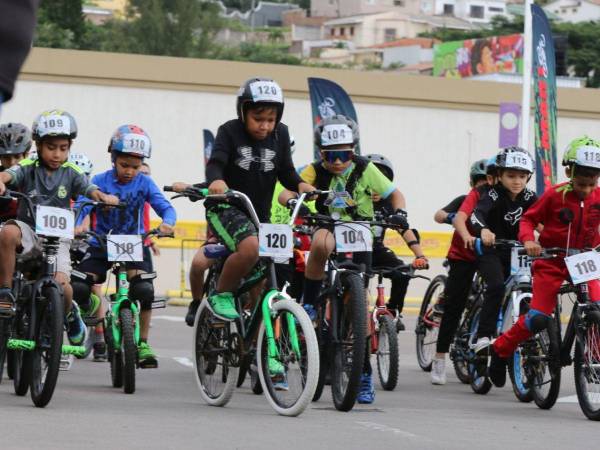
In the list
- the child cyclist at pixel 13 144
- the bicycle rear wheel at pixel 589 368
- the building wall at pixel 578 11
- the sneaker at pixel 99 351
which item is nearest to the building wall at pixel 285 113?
the sneaker at pixel 99 351

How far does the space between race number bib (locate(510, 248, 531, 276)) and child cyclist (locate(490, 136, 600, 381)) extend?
3.09 ft

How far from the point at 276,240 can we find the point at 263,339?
1.93 feet

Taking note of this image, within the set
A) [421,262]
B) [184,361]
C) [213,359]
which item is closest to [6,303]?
[213,359]

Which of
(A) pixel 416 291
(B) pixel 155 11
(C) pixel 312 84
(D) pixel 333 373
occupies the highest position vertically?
(B) pixel 155 11

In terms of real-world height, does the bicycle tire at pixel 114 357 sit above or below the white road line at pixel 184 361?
above

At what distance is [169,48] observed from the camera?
94.2 meters

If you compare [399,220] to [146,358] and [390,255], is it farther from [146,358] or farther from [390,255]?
[390,255]

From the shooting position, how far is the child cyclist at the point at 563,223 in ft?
31.8

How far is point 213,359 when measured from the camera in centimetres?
902

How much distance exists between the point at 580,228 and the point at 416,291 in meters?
20.9

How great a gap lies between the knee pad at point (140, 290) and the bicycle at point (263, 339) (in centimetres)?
99

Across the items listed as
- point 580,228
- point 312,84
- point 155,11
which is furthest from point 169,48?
point 580,228

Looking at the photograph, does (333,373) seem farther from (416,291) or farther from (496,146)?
(496,146)

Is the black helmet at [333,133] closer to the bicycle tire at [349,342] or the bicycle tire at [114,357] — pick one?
the bicycle tire at [349,342]
